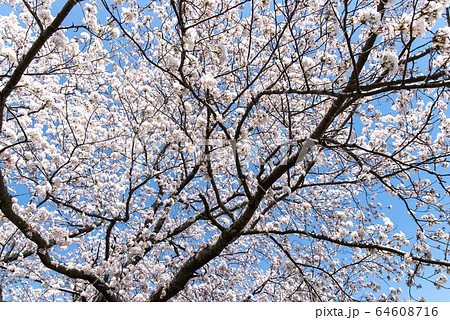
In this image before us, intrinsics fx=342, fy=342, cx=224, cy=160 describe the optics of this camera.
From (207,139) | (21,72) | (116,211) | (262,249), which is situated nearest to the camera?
(21,72)

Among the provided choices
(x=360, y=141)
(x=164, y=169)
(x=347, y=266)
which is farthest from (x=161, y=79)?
(x=347, y=266)

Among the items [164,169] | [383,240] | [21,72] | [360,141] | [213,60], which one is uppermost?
[213,60]

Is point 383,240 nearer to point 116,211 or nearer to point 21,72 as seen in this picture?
point 116,211

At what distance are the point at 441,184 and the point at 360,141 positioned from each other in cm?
135

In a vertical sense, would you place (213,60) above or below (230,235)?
above

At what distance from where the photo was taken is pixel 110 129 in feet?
18.4

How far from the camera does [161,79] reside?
5750 mm

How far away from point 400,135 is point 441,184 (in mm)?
1300

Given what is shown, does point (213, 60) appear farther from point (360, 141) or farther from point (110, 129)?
point (360, 141)

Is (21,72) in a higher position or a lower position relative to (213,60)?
lower

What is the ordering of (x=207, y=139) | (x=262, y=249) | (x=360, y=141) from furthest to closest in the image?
(x=262, y=249)
(x=360, y=141)
(x=207, y=139)

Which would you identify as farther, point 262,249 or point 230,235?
point 262,249

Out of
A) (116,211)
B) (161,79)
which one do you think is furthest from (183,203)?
(161,79)

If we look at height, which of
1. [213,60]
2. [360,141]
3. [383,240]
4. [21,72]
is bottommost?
[383,240]
